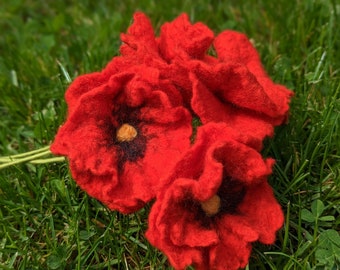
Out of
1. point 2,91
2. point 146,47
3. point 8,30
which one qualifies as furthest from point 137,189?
point 8,30

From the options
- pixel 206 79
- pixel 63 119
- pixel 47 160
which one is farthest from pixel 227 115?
pixel 63 119

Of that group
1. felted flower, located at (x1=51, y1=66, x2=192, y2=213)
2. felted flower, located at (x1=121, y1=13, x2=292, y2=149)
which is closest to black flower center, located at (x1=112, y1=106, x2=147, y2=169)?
felted flower, located at (x1=51, y1=66, x2=192, y2=213)

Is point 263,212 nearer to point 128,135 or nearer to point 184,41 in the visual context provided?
point 128,135

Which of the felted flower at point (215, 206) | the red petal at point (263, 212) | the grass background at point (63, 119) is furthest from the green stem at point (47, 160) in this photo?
the red petal at point (263, 212)

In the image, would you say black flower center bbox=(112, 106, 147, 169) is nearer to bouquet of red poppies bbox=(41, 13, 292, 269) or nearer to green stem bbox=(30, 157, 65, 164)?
bouquet of red poppies bbox=(41, 13, 292, 269)

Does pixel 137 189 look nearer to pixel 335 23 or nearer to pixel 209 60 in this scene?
pixel 209 60

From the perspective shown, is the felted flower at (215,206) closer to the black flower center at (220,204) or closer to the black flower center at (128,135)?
the black flower center at (220,204)
